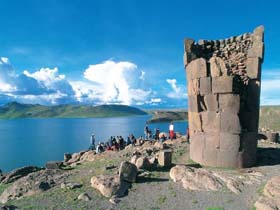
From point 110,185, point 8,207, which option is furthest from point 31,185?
point 110,185

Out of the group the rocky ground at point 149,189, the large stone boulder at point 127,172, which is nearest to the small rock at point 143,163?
the rocky ground at point 149,189

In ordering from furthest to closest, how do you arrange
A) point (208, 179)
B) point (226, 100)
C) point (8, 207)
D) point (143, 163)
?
1. point (226, 100)
2. point (143, 163)
3. point (208, 179)
4. point (8, 207)

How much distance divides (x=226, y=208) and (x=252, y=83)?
10.4 m

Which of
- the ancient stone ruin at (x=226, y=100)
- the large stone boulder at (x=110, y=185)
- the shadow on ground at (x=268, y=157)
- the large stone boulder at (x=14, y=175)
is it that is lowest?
the large stone boulder at (x=14, y=175)

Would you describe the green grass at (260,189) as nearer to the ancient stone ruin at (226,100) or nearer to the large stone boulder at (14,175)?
the ancient stone ruin at (226,100)

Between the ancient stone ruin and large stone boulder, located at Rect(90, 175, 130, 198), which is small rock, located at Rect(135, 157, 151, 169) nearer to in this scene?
large stone boulder, located at Rect(90, 175, 130, 198)

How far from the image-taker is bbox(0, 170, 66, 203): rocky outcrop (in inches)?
717

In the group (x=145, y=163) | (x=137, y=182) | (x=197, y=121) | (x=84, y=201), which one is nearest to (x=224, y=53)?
(x=197, y=121)

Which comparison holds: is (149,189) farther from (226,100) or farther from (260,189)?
(226,100)

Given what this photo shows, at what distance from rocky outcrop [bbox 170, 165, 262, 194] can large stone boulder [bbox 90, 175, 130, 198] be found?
2944 mm

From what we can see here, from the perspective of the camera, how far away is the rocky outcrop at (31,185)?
1820cm

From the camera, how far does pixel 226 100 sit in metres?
21.4

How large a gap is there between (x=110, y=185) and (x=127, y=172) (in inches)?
57.7

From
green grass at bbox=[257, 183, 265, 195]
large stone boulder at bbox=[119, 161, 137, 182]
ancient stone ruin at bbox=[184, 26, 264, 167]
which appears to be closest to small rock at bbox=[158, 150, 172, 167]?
ancient stone ruin at bbox=[184, 26, 264, 167]
